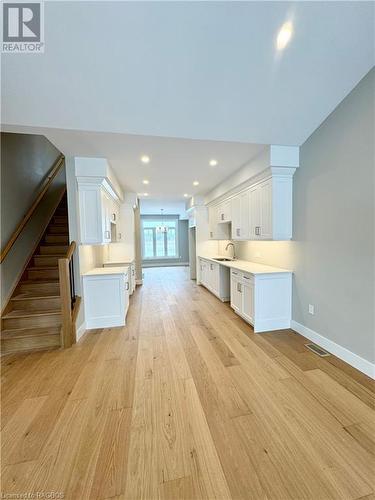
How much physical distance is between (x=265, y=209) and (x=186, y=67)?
84.7 inches

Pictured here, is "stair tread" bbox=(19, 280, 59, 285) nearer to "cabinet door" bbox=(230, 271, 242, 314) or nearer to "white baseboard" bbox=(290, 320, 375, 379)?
"cabinet door" bbox=(230, 271, 242, 314)

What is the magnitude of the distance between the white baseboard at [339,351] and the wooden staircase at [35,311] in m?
3.51

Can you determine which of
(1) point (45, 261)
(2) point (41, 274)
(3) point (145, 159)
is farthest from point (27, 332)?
(3) point (145, 159)

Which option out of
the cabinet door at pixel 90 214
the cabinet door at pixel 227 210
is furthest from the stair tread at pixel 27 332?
the cabinet door at pixel 227 210

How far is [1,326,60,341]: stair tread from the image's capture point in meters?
2.85

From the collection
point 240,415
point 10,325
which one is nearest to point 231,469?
point 240,415

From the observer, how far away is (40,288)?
141 inches

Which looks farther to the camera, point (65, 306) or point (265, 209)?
point (265, 209)

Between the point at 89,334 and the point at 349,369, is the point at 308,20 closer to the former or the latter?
the point at 349,369

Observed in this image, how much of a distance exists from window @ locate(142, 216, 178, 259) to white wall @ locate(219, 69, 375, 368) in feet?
31.4

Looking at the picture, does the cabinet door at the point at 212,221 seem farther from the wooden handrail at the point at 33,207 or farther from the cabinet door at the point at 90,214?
the wooden handrail at the point at 33,207

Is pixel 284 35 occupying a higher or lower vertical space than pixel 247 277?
higher
